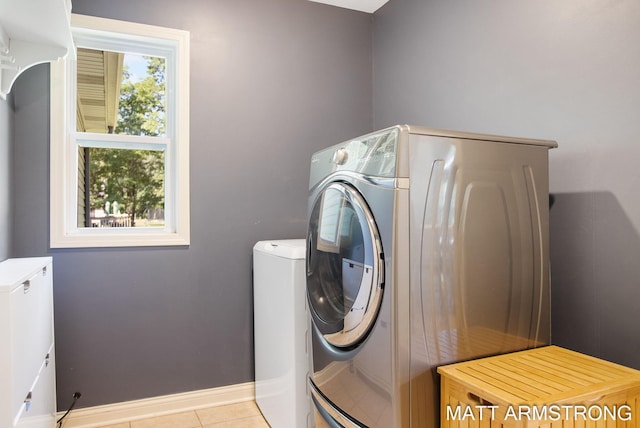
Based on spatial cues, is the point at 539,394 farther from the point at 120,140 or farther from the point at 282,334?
the point at 120,140

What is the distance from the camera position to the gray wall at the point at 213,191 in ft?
7.77

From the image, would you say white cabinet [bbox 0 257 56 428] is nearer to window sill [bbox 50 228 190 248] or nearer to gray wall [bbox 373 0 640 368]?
window sill [bbox 50 228 190 248]

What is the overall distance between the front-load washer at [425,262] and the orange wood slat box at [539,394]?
4.2 inches

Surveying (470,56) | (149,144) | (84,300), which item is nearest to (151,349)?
(84,300)

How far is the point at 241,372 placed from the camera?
2.73m

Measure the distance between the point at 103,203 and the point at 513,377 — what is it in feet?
7.59

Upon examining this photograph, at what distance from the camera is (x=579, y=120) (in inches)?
66.4

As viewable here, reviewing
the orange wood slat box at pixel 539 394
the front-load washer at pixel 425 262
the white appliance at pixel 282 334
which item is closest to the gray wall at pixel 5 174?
the white appliance at pixel 282 334

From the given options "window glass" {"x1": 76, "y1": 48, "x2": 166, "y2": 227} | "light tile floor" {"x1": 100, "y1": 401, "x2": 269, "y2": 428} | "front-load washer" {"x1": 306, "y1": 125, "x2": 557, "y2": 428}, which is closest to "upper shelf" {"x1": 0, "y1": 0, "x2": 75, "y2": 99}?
"window glass" {"x1": 76, "y1": 48, "x2": 166, "y2": 227}

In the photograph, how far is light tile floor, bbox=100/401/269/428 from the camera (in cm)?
240

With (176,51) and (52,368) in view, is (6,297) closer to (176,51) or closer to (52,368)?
(52,368)

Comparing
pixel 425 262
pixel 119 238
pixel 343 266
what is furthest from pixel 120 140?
pixel 425 262

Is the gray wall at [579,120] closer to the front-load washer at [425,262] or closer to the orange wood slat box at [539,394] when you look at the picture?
the front-load washer at [425,262]

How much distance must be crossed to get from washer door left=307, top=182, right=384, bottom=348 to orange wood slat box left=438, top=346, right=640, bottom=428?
34 cm
